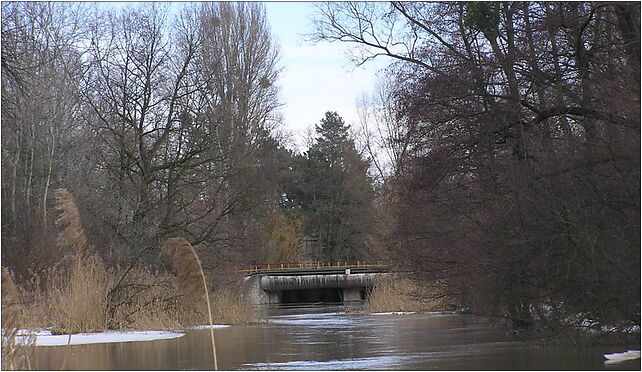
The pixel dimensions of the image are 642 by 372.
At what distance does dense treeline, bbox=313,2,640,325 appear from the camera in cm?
1374

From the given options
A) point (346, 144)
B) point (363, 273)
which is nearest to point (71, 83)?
point (363, 273)

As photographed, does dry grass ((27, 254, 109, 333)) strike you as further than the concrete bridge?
No

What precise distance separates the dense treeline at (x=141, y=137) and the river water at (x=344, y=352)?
182 inches

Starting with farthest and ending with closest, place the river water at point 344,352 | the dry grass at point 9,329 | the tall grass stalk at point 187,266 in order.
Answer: the river water at point 344,352
the dry grass at point 9,329
the tall grass stalk at point 187,266

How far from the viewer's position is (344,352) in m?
17.6

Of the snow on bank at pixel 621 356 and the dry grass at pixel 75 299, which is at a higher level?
the dry grass at pixel 75 299

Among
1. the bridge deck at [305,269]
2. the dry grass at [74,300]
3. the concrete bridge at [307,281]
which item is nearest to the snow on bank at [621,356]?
the dry grass at [74,300]

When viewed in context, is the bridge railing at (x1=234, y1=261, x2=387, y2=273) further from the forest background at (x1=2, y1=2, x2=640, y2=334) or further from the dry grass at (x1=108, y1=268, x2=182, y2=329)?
the dry grass at (x1=108, y1=268, x2=182, y2=329)

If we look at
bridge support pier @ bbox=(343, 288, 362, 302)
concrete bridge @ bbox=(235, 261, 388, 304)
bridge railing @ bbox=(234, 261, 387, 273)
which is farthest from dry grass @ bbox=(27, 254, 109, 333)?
bridge support pier @ bbox=(343, 288, 362, 302)

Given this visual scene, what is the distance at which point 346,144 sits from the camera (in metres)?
72.8

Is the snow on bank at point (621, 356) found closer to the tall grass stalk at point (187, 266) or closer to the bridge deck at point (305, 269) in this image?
the tall grass stalk at point (187, 266)

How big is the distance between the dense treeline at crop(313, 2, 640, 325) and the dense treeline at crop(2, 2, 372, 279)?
25.4ft

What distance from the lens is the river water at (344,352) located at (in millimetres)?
14647

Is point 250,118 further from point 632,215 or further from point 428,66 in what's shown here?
point 632,215
